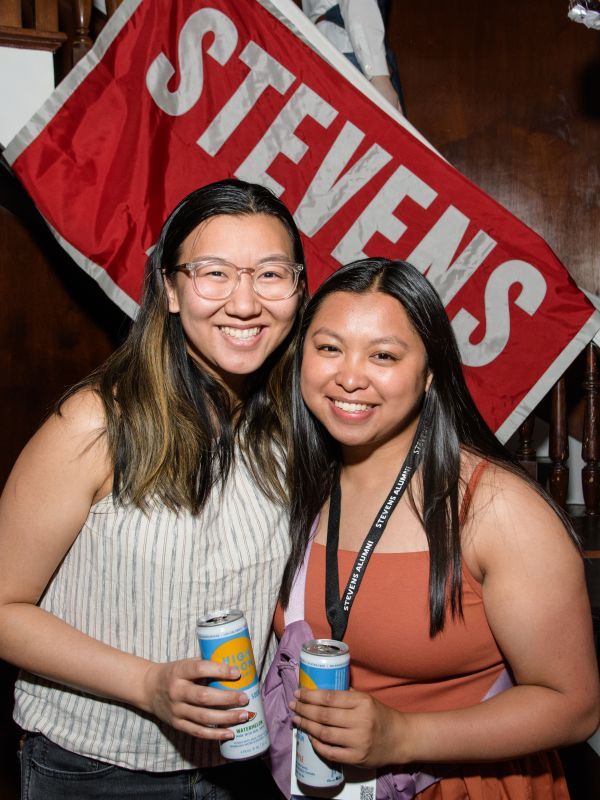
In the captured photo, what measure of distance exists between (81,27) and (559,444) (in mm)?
2420

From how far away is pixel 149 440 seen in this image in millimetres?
1367

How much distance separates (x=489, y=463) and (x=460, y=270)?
5.20ft

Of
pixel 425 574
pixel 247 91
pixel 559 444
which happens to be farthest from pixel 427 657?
pixel 247 91

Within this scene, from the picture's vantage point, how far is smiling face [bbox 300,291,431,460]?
140cm

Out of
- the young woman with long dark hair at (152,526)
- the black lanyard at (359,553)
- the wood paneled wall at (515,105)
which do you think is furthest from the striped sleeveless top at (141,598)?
the wood paneled wall at (515,105)

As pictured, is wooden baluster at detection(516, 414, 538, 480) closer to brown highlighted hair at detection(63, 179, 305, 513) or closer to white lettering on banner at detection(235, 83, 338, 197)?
white lettering on banner at detection(235, 83, 338, 197)

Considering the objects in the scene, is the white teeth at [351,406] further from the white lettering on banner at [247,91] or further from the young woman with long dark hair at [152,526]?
the white lettering on banner at [247,91]

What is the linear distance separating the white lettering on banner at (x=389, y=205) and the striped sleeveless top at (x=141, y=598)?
167 centimetres

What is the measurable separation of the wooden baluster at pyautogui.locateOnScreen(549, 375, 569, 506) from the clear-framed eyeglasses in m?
1.89

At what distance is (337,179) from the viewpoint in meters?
2.85

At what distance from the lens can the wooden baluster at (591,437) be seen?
299 centimetres

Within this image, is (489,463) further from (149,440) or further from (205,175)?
(205,175)

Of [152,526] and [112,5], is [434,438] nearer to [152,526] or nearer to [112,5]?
[152,526]

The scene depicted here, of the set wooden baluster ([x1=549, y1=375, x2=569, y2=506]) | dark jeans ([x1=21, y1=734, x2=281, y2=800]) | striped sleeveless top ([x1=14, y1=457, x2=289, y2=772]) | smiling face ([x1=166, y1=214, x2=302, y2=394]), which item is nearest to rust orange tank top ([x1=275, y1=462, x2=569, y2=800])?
striped sleeveless top ([x1=14, y1=457, x2=289, y2=772])
